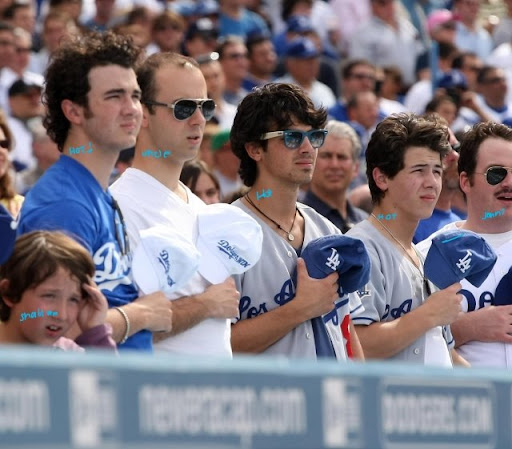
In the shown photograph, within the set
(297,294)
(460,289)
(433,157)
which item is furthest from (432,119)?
(297,294)

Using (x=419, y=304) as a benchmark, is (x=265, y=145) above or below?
above

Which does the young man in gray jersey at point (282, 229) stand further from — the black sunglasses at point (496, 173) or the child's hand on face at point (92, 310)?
the black sunglasses at point (496, 173)

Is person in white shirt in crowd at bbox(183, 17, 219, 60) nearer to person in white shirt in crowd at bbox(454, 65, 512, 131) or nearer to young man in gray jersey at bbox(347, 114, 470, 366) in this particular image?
person in white shirt in crowd at bbox(454, 65, 512, 131)

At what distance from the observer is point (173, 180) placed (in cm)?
510

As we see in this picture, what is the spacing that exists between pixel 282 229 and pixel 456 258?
0.77 m

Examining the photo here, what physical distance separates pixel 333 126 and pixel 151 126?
2797 millimetres

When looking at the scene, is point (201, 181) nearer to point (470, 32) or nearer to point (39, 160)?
point (39, 160)

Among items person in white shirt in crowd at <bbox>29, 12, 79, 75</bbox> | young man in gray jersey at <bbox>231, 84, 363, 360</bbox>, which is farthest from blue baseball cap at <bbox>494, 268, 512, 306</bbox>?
person in white shirt in crowd at <bbox>29, 12, 79, 75</bbox>

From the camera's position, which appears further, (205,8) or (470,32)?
(470,32)

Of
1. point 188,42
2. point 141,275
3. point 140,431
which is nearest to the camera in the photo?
point 140,431

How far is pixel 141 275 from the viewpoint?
4.69m

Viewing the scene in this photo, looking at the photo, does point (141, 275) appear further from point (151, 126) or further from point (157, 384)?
point (157, 384)

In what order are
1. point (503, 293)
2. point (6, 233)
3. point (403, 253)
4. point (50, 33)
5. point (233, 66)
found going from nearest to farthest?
point (6, 233), point (403, 253), point (503, 293), point (233, 66), point (50, 33)

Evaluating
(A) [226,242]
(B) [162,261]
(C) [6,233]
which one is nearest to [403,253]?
(A) [226,242]
